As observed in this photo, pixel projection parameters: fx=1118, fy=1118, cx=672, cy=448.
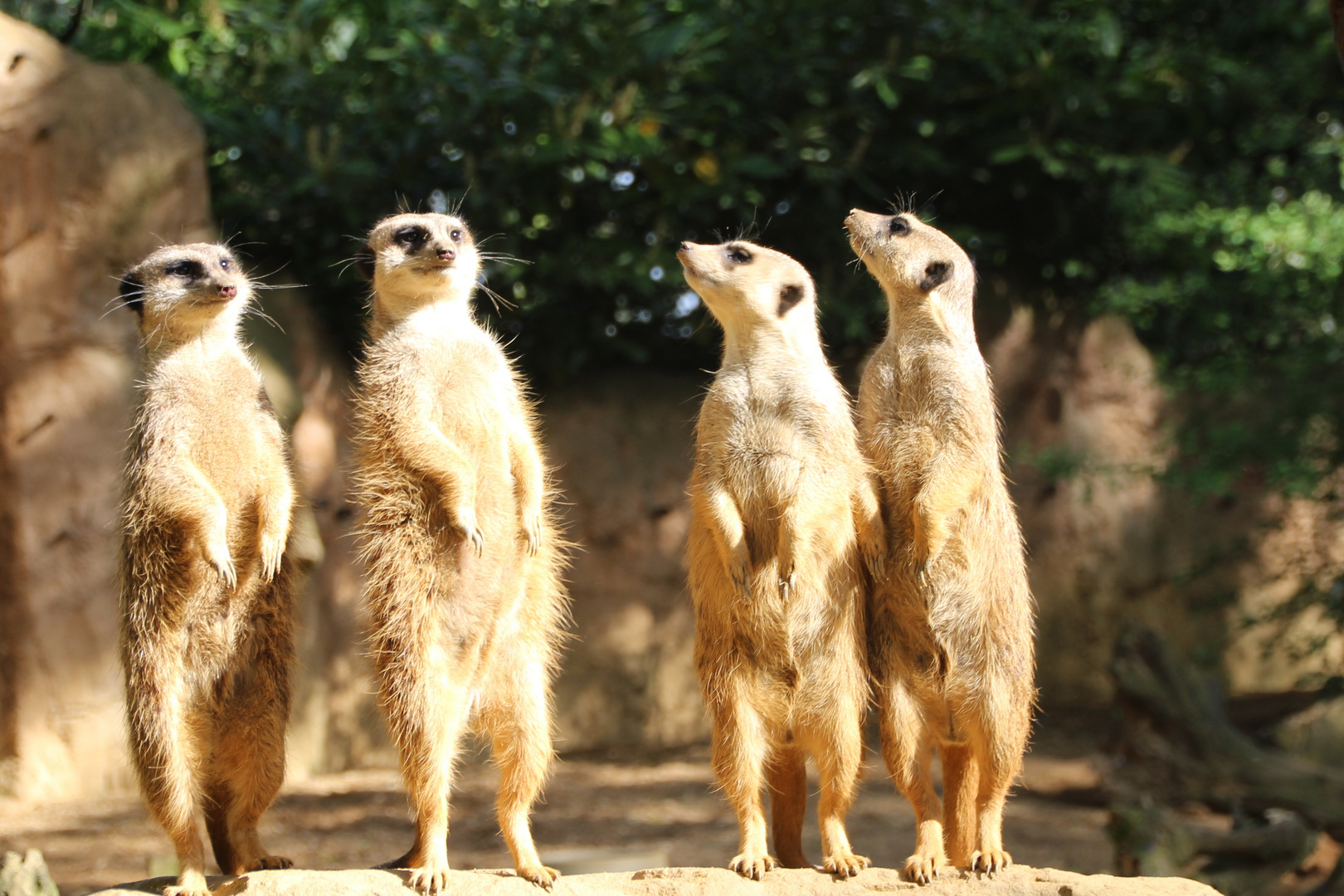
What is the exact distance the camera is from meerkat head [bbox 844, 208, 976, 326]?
3203 millimetres

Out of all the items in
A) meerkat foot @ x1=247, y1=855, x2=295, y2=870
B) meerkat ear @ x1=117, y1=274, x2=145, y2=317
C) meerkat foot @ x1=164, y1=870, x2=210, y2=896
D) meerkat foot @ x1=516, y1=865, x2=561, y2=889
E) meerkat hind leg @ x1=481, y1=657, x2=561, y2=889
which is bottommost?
meerkat foot @ x1=247, y1=855, x2=295, y2=870

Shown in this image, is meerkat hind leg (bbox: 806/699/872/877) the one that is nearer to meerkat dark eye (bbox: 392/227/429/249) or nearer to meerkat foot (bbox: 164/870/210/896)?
meerkat foot (bbox: 164/870/210/896)

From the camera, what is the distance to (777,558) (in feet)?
10.3

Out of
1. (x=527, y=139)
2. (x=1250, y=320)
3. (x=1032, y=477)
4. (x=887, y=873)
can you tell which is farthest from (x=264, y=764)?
(x=1250, y=320)

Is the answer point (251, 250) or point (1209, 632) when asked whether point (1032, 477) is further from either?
point (251, 250)

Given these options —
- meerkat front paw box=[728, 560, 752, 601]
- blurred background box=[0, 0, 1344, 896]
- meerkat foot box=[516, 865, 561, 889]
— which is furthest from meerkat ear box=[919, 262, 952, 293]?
blurred background box=[0, 0, 1344, 896]

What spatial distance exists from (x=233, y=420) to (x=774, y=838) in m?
1.97

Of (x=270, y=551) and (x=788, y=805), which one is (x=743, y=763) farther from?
(x=270, y=551)

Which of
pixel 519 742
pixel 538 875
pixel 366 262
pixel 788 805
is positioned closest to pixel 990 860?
pixel 788 805

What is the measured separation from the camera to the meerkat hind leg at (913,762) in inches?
119

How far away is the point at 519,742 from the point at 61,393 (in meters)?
4.12

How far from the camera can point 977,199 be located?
7586 millimetres

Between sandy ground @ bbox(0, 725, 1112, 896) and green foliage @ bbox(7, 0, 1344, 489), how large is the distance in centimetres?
217

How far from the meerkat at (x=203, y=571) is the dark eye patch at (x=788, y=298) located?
1.52m
